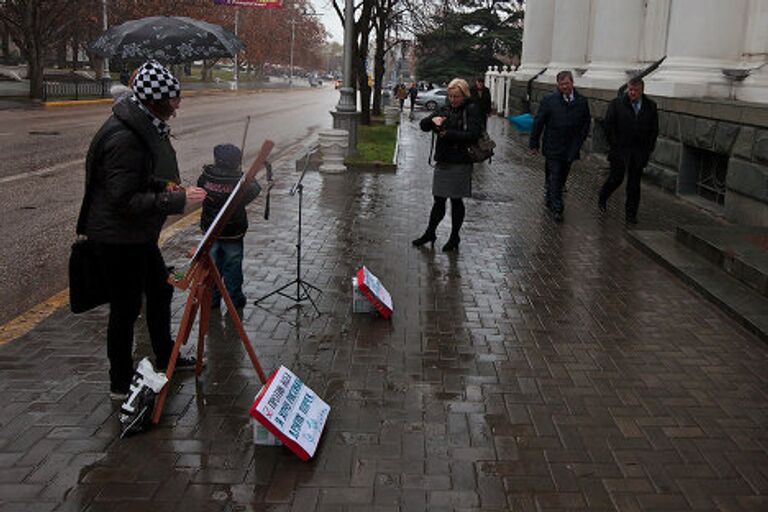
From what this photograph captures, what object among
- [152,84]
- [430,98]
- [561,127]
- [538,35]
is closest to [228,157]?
[152,84]

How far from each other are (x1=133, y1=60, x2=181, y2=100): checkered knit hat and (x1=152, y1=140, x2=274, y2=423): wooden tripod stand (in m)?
0.63

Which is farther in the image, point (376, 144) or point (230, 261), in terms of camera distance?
point (376, 144)

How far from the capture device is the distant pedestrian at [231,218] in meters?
6.08

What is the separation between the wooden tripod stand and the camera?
444 centimetres

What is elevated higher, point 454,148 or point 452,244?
point 454,148

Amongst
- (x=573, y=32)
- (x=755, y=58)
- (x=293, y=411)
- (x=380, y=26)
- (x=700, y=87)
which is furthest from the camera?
(x=380, y=26)

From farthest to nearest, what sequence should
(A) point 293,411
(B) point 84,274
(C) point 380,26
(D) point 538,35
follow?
(C) point 380,26 → (D) point 538,35 → (B) point 84,274 → (A) point 293,411

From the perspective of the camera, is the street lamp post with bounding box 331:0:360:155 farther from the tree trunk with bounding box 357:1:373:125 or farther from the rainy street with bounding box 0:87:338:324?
the tree trunk with bounding box 357:1:373:125

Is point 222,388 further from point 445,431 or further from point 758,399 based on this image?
point 758,399

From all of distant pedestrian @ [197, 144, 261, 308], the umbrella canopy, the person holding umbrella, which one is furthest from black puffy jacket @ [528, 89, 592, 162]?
the person holding umbrella

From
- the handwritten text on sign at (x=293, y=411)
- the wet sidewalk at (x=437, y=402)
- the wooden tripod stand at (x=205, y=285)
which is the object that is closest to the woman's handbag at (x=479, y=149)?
the wet sidewalk at (x=437, y=402)

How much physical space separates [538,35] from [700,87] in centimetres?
1686

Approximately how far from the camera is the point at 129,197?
4.37 m

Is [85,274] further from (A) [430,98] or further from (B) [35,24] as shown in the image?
(A) [430,98]
